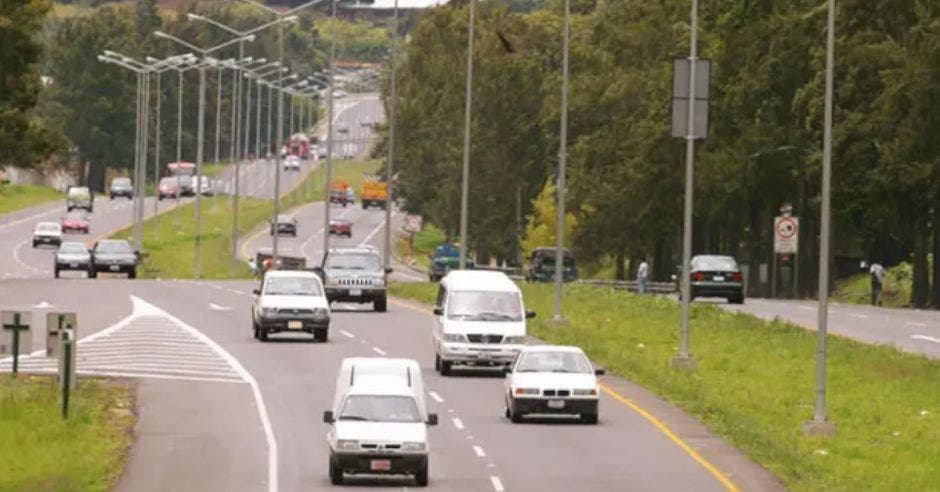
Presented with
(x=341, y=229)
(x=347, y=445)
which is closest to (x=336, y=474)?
(x=347, y=445)

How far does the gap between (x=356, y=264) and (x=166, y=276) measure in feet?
178

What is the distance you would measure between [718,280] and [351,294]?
18.4 meters

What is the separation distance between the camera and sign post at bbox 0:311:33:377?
151 ft

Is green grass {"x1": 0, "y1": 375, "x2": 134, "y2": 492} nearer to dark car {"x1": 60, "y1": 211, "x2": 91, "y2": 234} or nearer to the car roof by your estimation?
the car roof

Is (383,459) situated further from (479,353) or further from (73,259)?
(73,259)

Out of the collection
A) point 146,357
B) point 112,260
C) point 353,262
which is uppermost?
point 353,262

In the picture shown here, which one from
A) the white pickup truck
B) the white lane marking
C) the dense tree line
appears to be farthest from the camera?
the dense tree line

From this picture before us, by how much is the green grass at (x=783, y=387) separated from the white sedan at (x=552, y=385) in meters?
2.38

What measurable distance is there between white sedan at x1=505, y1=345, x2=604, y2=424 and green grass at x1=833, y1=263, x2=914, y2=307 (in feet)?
224

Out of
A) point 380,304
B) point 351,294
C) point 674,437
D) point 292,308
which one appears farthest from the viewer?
point 380,304

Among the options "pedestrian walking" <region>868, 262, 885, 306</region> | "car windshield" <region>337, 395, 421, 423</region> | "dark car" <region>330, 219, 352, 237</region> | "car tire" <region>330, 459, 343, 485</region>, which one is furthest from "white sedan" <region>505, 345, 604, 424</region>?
"dark car" <region>330, 219, 352, 237</region>

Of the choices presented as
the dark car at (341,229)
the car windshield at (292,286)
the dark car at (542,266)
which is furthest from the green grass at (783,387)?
the dark car at (341,229)

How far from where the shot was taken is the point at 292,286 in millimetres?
64438

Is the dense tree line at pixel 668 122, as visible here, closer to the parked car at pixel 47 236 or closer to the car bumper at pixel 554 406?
the parked car at pixel 47 236
